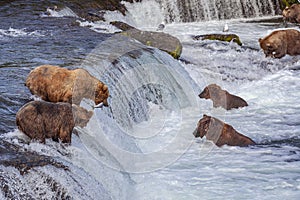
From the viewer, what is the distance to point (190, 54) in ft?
40.6

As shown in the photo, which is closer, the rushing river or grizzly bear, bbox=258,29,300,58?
the rushing river

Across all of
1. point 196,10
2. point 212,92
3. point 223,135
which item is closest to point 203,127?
point 223,135

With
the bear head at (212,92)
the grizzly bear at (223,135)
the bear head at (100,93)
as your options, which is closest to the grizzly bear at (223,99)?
the bear head at (212,92)

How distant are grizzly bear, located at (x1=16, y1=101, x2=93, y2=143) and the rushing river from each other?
10 cm

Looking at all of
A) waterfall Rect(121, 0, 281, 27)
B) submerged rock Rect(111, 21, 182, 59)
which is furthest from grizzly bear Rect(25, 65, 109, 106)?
waterfall Rect(121, 0, 281, 27)

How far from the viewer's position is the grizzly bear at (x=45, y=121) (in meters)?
5.29

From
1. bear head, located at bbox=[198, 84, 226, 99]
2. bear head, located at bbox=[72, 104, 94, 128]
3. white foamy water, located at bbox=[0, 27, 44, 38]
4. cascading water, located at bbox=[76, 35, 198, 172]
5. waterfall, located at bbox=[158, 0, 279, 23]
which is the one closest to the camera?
bear head, located at bbox=[72, 104, 94, 128]

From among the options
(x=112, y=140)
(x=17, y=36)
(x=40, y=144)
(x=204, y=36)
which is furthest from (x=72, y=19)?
(x=40, y=144)

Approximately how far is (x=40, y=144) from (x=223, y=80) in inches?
259

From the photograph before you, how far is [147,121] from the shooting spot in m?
8.60

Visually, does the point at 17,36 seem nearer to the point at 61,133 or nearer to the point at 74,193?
the point at 61,133

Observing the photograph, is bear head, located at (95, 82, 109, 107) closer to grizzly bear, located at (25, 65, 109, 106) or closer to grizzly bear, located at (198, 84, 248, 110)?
grizzly bear, located at (25, 65, 109, 106)

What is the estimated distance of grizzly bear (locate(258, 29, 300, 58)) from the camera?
42.5 ft

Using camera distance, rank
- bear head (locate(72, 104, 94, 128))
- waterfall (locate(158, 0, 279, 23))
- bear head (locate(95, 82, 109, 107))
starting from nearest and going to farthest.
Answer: bear head (locate(72, 104, 94, 128)) < bear head (locate(95, 82, 109, 107)) < waterfall (locate(158, 0, 279, 23))
